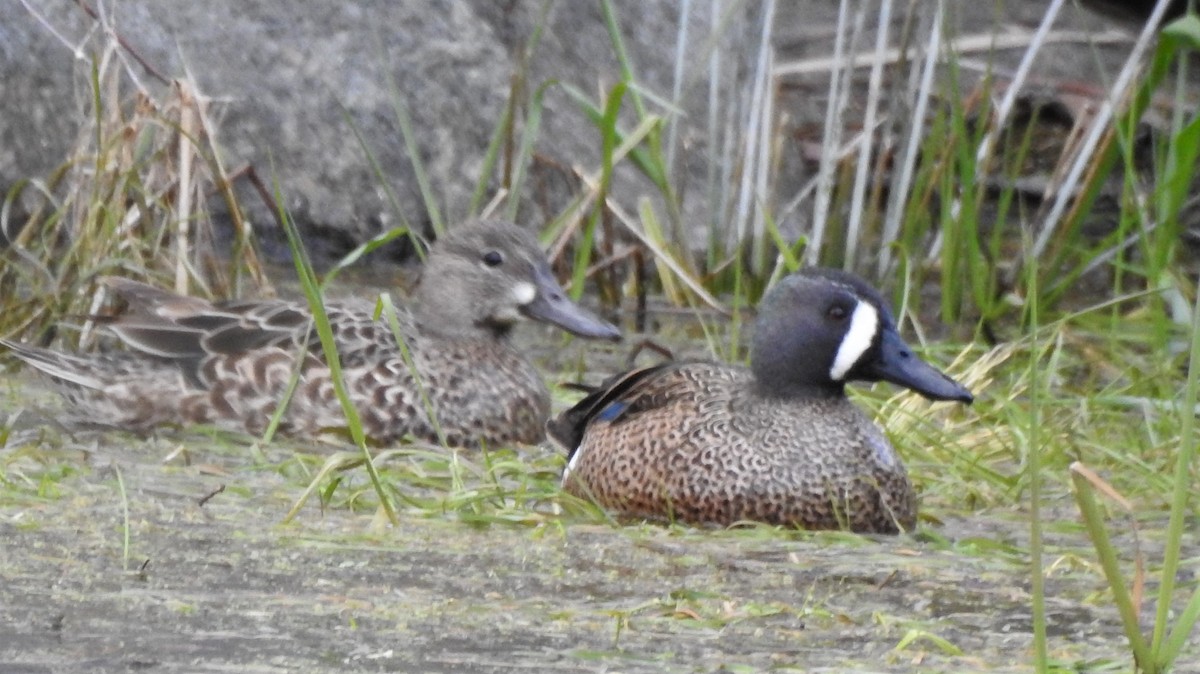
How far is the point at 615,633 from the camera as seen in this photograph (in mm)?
3092

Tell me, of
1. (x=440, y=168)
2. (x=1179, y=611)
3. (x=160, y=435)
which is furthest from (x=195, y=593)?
(x=440, y=168)

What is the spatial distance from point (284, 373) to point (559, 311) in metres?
0.79

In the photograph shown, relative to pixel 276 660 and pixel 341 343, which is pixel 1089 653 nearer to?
pixel 276 660

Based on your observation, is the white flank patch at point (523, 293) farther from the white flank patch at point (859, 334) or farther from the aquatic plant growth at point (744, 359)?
the white flank patch at point (859, 334)

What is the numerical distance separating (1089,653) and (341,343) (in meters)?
2.85

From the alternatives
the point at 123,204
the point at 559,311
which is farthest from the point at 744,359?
the point at 123,204

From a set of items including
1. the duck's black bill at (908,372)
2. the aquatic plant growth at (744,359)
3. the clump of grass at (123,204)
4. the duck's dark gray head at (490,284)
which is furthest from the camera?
the duck's dark gray head at (490,284)

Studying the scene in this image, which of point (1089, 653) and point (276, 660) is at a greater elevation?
point (1089, 653)

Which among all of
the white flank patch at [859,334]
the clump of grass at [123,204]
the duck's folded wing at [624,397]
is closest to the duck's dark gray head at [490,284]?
the clump of grass at [123,204]

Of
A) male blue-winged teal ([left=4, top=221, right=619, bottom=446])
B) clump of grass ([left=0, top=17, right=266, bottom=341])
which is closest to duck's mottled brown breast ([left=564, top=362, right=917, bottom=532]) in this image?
male blue-winged teal ([left=4, top=221, right=619, bottom=446])

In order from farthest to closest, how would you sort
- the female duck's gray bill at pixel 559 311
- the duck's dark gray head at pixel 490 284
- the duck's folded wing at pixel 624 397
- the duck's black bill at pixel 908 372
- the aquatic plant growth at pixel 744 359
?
the duck's dark gray head at pixel 490 284
the female duck's gray bill at pixel 559 311
the duck's folded wing at pixel 624 397
the duck's black bill at pixel 908 372
the aquatic plant growth at pixel 744 359

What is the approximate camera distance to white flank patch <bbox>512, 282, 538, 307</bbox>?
5.98 metres

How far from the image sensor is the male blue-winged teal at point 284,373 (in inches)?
216

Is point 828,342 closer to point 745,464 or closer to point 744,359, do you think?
point 745,464
